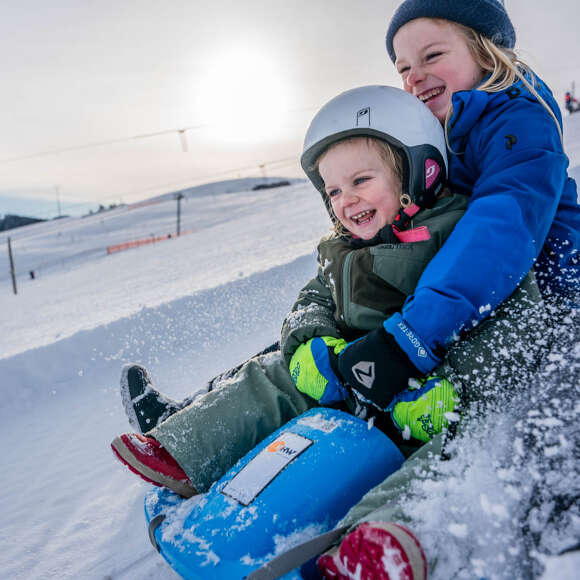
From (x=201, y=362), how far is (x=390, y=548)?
2.52 metres

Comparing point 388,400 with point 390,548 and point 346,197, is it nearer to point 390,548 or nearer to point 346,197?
point 390,548

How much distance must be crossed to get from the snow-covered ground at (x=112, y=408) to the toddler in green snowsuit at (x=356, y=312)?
24cm

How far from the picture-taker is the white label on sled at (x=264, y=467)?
1.14 meters

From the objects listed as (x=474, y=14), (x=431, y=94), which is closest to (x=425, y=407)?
(x=431, y=94)

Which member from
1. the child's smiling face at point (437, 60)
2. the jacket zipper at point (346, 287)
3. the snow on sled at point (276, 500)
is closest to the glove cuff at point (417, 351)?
the snow on sled at point (276, 500)

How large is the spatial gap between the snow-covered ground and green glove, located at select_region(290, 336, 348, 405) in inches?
21.0

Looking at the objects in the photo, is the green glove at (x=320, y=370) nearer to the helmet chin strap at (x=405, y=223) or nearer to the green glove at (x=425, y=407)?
the green glove at (x=425, y=407)

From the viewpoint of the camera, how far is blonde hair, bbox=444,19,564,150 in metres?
1.69

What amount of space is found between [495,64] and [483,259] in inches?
42.6

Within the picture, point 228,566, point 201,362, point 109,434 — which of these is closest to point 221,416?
point 228,566

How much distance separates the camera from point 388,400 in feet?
4.13

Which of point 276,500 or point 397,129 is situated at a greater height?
point 397,129

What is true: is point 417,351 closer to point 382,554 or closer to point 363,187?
point 382,554

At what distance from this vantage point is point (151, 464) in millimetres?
1424
